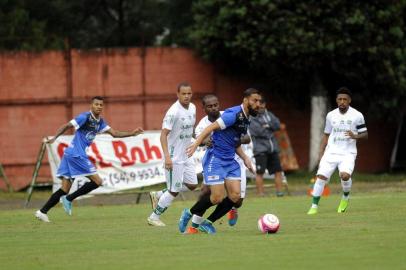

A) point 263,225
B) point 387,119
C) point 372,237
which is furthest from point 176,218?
point 387,119

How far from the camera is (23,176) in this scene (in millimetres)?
33094

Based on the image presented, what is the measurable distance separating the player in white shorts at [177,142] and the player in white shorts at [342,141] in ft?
10.7

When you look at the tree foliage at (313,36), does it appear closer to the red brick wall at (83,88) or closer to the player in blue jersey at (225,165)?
the red brick wall at (83,88)

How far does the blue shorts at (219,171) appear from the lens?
15.8 metres

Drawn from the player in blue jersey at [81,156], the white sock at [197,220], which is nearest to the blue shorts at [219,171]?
the white sock at [197,220]

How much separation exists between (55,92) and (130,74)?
235 centimetres

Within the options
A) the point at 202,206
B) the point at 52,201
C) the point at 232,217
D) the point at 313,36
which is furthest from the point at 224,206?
the point at 313,36

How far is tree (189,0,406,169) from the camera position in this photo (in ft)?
103

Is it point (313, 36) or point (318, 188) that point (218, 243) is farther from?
point (313, 36)

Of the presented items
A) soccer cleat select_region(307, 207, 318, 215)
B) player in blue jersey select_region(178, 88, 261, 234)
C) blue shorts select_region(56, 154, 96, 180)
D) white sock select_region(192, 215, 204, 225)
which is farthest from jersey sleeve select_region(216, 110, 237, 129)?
blue shorts select_region(56, 154, 96, 180)

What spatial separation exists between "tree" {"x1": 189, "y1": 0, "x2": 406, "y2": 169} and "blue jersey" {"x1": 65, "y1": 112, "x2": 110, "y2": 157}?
1129 centimetres

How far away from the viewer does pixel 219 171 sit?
15836 millimetres

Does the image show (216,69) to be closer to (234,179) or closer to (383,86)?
(383,86)

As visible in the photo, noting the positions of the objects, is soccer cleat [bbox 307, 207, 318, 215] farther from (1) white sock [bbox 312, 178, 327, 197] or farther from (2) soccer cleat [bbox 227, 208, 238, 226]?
(2) soccer cleat [bbox 227, 208, 238, 226]
